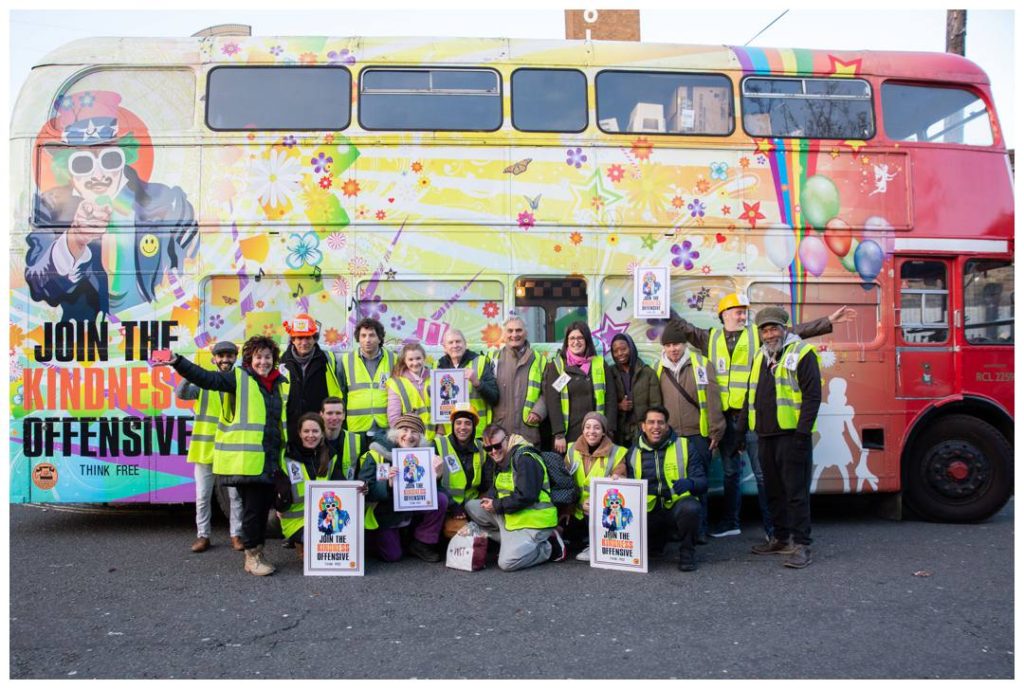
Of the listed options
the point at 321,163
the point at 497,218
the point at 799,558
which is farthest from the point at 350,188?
the point at 799,558

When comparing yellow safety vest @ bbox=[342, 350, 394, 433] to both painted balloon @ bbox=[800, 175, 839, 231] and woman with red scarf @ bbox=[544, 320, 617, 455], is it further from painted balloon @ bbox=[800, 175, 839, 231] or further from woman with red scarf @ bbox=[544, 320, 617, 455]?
painted balloon @ bbox=[800, 175, 839, 231]


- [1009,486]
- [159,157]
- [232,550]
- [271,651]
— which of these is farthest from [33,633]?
[1009,486]

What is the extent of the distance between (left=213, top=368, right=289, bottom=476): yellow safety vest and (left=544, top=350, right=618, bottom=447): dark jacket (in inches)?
91.7

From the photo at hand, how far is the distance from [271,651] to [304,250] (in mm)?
3750

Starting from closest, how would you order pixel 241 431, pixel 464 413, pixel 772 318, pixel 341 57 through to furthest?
pixel 241 431 → pixel 772 318 → pixel 464 413 → pixel 341 57

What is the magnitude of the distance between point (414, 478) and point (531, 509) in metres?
0.92

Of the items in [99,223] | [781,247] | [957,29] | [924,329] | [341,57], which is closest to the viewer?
[99,223]

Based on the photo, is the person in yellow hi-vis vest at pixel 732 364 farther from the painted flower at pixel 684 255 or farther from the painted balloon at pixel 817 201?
the painted balloon at pixel 817 201

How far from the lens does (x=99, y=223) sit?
7207 millimetres

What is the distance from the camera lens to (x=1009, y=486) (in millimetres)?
7969

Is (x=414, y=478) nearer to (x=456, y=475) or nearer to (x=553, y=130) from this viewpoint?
(x=456, y=475)

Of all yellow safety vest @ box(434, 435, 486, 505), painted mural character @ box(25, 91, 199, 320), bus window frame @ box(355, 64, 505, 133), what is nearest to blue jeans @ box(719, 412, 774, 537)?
yellow safety vest @ box(434, 435, 486, 505)

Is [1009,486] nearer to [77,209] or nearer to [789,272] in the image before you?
[789,272]

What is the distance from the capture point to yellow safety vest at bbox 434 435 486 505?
672 centimetres
